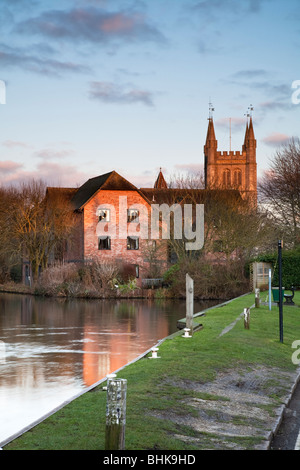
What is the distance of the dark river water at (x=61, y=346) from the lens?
42.7ft

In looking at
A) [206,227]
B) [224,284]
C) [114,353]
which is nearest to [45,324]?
[114,353]

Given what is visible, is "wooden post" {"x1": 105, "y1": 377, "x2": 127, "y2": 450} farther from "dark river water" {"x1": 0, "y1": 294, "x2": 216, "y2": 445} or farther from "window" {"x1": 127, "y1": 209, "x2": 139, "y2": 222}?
"window" {"x1": 127, "y1": 209, "x2": 139, "y2": 222}

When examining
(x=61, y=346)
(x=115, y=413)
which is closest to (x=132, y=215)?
(x=61, y=346)

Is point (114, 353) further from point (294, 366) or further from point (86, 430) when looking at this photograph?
point (86, 430)

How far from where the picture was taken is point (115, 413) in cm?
675

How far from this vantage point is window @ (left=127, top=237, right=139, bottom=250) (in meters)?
63.3

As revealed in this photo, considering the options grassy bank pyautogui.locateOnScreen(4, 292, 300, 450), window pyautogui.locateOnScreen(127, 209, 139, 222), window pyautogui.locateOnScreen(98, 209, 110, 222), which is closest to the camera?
grassy bank pyautogui.locateOnScreen(4, 292, 300, 450)

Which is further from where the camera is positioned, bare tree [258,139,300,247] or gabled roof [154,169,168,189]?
gabled roof [154,169,168,189]

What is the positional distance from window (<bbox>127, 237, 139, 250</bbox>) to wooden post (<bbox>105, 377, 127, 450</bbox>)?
2222 inches

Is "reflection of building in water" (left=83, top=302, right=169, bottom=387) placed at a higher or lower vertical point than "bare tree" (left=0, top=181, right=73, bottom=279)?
lower

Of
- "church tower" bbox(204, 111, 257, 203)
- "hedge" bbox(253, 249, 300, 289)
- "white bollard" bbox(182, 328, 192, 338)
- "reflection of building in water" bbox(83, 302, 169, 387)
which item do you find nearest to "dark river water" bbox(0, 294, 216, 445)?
"reflection of building in water" bbox(83, 302, 169, 387)

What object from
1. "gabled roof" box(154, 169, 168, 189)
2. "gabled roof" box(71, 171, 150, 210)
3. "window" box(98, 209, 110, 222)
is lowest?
"window" box(98, 209, 110, 222)

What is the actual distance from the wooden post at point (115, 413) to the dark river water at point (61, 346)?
6.54 ft

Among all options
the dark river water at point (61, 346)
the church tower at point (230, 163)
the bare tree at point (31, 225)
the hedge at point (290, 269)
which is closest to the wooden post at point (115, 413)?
the dark river water at point (61, 346)
